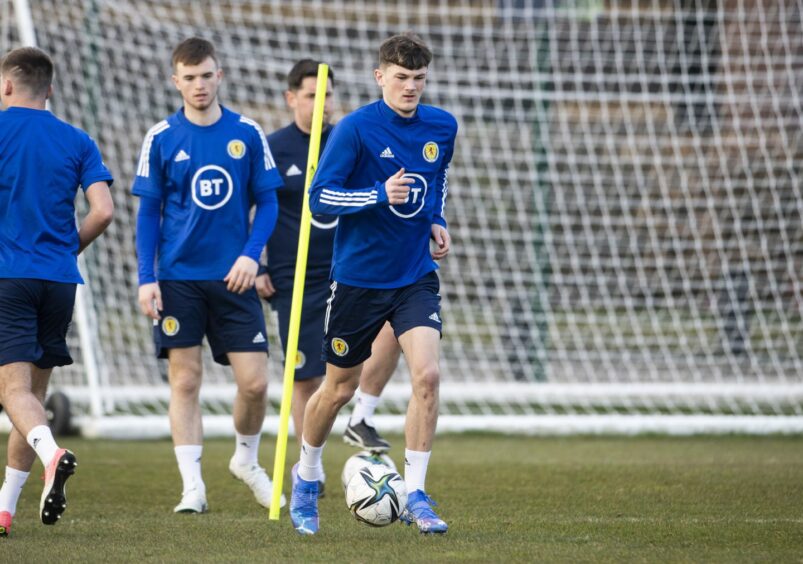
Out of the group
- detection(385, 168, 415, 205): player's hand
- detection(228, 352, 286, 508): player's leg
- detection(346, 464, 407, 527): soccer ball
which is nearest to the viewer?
detection(346, 464, 407, 527): soccer ball

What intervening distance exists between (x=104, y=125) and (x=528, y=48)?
673 cm

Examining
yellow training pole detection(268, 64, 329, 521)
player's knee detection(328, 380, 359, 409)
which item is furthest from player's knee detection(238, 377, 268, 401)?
player's knee detection(328, 380, 359, 409)

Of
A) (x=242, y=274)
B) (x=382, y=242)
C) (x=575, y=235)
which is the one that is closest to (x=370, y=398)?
(x=242, y=274)

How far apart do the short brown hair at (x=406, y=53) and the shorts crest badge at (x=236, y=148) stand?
121 centimetres

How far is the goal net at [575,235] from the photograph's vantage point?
10188 millimetres

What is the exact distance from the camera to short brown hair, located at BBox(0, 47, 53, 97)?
5.14m

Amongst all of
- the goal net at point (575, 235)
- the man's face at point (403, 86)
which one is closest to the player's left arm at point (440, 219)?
the man's face at point (403, 86)

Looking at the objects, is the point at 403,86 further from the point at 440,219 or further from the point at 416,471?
the point at 416,471

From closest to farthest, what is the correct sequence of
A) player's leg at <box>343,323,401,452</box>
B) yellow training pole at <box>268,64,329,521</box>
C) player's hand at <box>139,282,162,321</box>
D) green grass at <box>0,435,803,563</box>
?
green grass at <box>0,435,803,563</box> → yellow training pole at <box>268,64,329,521</box> → player's hand at <box>139,282,162,321</box> → player's leg at <box>343,323,401,452</box>

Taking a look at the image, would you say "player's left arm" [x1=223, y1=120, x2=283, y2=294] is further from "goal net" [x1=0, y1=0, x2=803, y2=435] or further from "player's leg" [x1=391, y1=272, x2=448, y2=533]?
"goal net" [x1=0, y1=0, x2=803, y2=435]

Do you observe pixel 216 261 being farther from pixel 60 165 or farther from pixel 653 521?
pixel 653 521

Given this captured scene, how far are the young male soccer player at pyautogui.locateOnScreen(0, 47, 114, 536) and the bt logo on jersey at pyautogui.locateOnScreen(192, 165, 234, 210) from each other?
0.75 meters

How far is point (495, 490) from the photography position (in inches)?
253

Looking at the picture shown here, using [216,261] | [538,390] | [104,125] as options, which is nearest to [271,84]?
[104,125]
